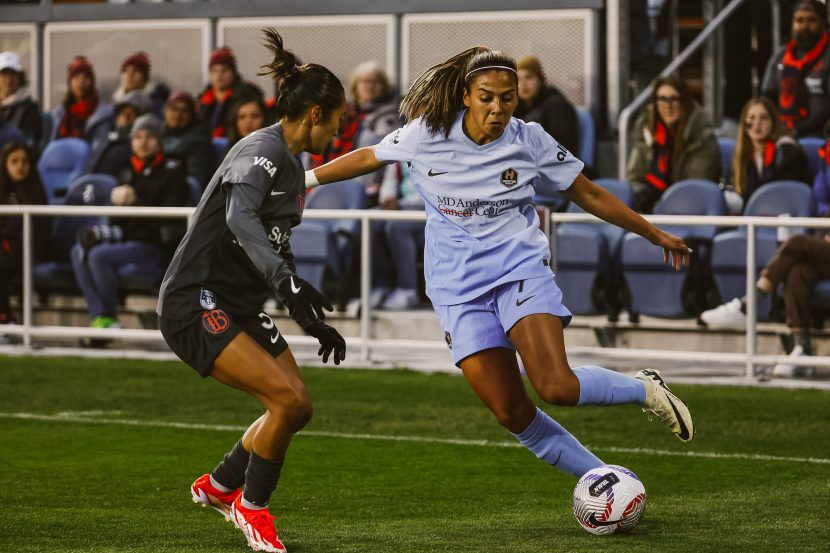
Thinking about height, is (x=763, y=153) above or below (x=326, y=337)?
above

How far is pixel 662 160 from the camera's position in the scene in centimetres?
1279

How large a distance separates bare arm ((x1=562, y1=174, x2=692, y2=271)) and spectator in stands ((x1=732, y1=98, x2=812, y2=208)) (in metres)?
5.78

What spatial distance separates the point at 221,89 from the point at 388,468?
283 inches

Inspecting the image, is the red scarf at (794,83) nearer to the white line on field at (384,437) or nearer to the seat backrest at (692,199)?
the seat backrest at (692,199)

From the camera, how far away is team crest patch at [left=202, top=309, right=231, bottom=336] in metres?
6.27

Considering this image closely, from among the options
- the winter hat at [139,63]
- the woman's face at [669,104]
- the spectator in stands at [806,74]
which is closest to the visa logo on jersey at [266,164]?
the woman's face at [669,104]

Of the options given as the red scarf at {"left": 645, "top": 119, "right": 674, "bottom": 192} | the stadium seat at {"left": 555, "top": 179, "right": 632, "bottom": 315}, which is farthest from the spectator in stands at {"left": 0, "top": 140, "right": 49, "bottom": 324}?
the red scarf at {"left": 645, "top": 119, "right": 674, "bottom": 192}

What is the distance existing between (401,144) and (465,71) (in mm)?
412

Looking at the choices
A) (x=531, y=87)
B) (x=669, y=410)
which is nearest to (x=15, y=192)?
(x=531, y=87)

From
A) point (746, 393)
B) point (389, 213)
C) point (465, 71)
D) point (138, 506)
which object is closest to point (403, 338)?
point (389, 213)

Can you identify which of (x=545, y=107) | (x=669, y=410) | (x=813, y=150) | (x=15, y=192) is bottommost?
(x=669, y=410)

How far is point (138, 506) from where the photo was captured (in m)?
7.35

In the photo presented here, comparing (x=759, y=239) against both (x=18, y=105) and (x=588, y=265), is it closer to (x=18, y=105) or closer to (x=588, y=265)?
(x=588, y=265)

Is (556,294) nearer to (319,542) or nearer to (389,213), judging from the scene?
(319,542)
